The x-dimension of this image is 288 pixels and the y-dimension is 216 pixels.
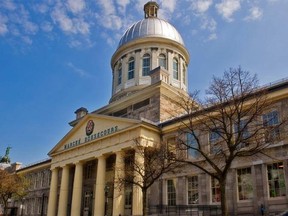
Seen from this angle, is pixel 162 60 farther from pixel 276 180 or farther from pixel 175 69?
pixel 276 180

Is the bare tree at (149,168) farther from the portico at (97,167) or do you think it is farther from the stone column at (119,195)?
the stone column at (119,195)

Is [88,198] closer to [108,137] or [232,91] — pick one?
[108,137]

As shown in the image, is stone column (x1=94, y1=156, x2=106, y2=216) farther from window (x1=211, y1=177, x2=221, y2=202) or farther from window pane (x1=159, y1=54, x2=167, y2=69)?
window pane (x1=159, y1=54, x2=167, y2=69)

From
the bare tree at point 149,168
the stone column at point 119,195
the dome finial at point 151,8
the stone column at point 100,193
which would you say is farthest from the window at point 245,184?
the dome finial at point 151,8

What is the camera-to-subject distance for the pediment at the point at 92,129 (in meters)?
34.4

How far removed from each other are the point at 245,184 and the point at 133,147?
1067 centimetres

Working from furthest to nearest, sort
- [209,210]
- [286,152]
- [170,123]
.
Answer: [170,123] < [209,210] < [286,152]

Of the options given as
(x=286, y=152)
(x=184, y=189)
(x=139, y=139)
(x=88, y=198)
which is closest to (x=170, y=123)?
(x=139, y=139)

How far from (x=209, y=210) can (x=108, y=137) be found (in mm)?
13340

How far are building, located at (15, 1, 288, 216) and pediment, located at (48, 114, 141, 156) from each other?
0.34ft

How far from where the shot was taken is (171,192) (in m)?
31.3

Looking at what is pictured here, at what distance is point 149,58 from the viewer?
4900cm

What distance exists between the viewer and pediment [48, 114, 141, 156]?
34412mm

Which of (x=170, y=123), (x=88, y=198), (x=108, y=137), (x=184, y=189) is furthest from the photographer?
(x=88, y=198)
